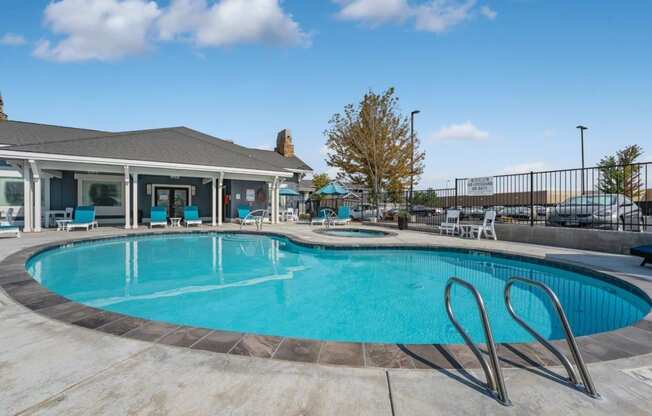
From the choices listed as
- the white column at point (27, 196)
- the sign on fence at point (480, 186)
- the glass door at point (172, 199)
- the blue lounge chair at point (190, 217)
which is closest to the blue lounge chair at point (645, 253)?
the sign on fence at point (480, 186)

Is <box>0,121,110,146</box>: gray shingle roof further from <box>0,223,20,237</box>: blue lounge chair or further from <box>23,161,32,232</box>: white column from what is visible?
<box>0,223,20,237</box>: blue lounge chair

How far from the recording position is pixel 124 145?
48.4ft

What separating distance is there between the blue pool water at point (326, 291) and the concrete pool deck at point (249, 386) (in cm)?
174

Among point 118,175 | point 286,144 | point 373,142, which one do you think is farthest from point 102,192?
point 373,142

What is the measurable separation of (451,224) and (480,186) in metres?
1.93

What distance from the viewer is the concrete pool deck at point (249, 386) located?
6.43 ft

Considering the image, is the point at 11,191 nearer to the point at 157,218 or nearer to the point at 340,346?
the point at 157,218

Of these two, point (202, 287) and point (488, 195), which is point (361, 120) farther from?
point (202, 287)

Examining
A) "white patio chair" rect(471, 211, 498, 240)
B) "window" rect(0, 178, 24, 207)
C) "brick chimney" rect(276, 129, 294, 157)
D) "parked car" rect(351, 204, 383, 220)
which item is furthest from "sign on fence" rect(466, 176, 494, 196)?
"window" rect(0, 178, 24, 207)

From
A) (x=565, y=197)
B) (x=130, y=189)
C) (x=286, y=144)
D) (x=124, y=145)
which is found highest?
(x=286, y=144)

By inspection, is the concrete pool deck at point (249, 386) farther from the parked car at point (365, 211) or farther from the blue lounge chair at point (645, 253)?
the parked car at point (365, 211)

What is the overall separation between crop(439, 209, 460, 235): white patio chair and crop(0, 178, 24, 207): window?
20.3 m

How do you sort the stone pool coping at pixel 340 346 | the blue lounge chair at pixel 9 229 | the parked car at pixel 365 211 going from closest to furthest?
1. the stone pool coping at pixel 340 346
2. the blue lounge chair at pixel 9 229
3. the parked car at pixel 365 211

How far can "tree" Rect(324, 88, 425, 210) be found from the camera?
21.6 metres
